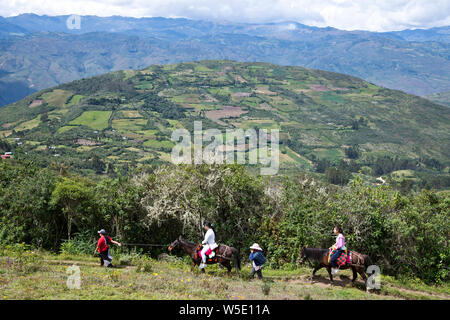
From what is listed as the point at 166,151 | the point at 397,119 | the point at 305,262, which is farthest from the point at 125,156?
the point at 397,119

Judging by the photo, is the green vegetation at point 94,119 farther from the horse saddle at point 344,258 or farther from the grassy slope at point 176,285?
the horse saddle at point 344,258

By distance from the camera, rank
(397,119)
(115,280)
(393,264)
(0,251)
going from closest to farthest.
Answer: (115,280), (0,251), (393,264), (397,119)

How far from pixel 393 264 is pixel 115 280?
1073 centimetres

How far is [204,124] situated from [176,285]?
440 ft

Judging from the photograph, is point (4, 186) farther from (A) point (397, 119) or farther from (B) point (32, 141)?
(A) point (397, 119)

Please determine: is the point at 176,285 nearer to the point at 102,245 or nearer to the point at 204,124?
the point at 102,245

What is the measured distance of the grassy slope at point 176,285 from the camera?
7895 millimetres

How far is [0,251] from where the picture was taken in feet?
38.0

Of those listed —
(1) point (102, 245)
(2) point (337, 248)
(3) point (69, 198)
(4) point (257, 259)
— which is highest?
(3) point (69, 198)

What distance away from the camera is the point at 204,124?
14100 cm

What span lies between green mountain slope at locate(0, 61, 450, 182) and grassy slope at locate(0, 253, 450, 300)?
72820 mm

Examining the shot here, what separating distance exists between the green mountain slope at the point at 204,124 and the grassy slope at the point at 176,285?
239 ft

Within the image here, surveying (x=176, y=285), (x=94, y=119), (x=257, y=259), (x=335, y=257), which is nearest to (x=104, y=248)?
(x=176, y=285)

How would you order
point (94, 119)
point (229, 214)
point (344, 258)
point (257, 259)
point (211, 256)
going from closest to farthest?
point (344, 258)
point (211, 256)
point (257, 259)
point (229, 214)
point (94, 119)
